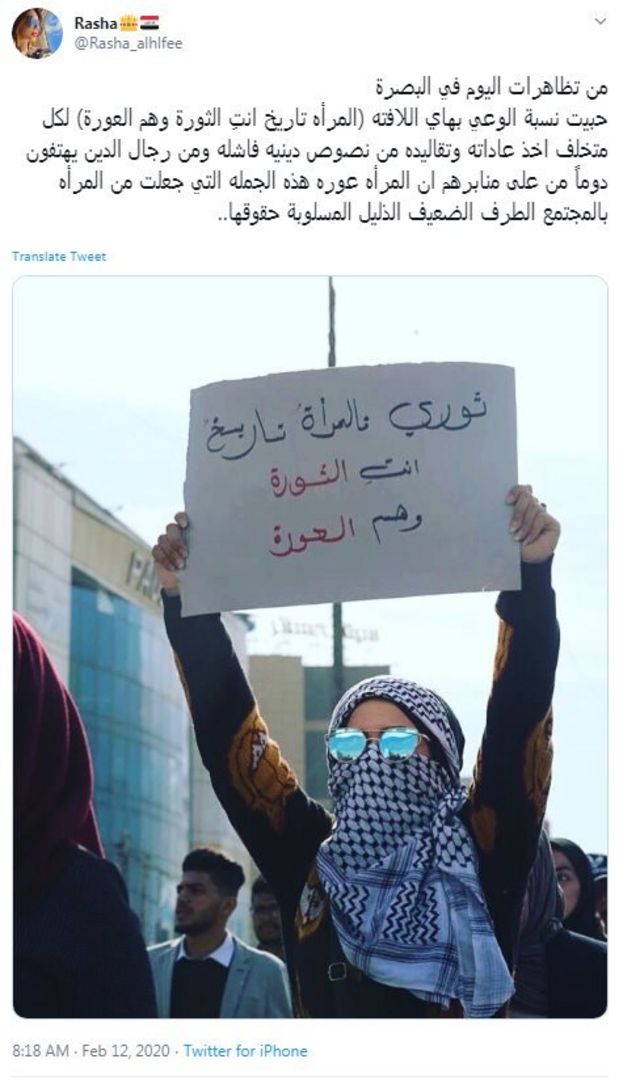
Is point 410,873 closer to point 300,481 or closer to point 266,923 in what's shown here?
point 300,481

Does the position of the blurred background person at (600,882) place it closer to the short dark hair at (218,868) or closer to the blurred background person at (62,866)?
the short dark hair at (218,868)

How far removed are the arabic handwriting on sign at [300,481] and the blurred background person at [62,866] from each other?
61cm

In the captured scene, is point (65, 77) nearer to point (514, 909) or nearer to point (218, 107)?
point (218, 107)

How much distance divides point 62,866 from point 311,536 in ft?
2.39

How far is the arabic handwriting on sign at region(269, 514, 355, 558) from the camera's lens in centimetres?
278

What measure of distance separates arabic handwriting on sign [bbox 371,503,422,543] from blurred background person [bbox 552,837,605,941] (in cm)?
107

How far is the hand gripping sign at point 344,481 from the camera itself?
2727mm

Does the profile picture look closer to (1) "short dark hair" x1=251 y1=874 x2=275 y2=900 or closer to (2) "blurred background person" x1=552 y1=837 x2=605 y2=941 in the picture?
(2) "blurred background person" x1=552 y1=837 x2=605 y2=941

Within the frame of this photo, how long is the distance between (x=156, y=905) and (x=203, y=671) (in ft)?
86.0

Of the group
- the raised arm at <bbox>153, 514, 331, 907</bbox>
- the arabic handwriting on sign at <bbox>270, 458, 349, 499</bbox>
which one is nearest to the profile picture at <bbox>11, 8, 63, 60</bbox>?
the arabic handwriting on sign at <bbox>270, 458, 349, 499</bbox>

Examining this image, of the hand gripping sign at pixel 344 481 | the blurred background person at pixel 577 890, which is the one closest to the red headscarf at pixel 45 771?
the hand gripping sign at pixel 344 481

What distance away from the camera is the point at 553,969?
9.73 feet

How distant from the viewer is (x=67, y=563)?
26.6 metres
